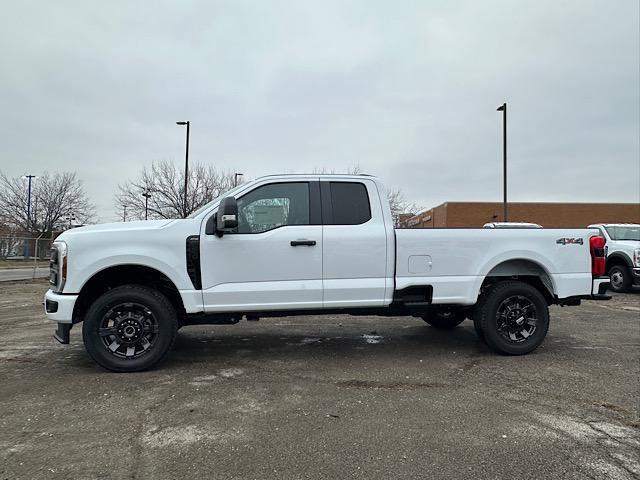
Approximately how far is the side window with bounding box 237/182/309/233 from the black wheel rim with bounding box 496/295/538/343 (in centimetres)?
267

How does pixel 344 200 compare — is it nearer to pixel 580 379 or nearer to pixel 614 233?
pixel 580 379

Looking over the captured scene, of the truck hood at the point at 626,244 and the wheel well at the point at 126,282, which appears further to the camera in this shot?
the truck hood at the point at 626,244

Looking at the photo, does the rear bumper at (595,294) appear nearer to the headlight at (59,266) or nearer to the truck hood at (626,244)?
the headlight at (59,266)

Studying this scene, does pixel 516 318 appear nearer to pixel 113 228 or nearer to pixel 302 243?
pixel 302 243

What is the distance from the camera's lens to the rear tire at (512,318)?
5.38m

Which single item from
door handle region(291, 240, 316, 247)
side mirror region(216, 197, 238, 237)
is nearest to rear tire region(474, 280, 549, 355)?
door handle region(291, 240, 316, 247)

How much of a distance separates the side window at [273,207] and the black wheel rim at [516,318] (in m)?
2.67

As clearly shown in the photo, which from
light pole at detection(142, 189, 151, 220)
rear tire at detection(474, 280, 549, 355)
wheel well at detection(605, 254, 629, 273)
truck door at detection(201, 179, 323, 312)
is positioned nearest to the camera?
truck door at detection(201, 179, 323, 312)

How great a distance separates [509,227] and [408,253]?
1670 mm

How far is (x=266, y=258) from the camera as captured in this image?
488cm

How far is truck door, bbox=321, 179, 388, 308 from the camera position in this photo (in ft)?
16.5

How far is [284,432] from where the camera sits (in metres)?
3.34

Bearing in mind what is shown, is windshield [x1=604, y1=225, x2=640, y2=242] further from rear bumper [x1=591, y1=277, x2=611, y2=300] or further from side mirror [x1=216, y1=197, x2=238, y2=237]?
side mirror [x1=216, y1=197, x2=238, y2=237]

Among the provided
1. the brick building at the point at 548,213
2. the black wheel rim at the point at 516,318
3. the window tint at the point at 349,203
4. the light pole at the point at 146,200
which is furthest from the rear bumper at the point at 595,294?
the brick building at the point at 548,213
